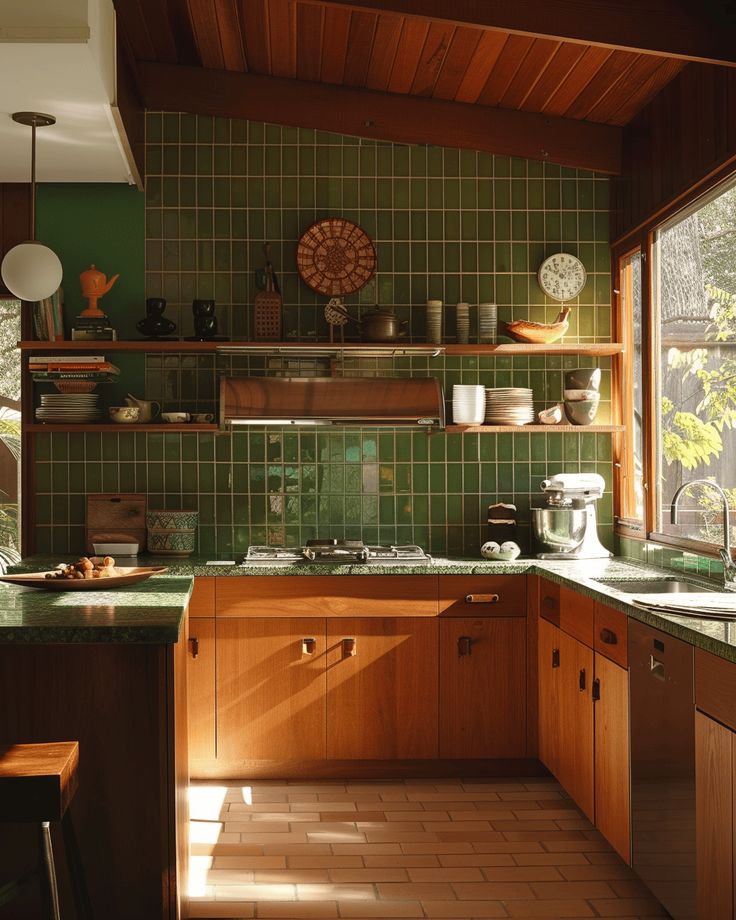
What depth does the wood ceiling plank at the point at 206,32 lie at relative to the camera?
12.6ft

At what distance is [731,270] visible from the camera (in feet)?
11.3

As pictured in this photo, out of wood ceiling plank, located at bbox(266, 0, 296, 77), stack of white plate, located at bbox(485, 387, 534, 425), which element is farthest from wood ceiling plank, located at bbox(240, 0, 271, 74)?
stack of white plate, located at bbox(485, 387, 534, 425)

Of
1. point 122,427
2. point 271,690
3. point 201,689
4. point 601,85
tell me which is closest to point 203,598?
point 201,689

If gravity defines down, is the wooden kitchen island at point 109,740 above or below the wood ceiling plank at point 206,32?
below

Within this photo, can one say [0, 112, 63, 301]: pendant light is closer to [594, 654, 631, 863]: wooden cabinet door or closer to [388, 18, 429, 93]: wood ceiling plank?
[388, 18, 429, 93]: wood ceiling plank

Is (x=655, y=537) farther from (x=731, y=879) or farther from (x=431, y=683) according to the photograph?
(x=731, y=879)

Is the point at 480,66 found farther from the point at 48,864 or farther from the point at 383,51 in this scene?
the point at 48,864

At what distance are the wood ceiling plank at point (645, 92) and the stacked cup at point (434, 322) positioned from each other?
1168mm

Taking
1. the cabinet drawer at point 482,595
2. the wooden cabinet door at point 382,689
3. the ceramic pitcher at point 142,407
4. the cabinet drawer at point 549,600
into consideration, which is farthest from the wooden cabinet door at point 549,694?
the ceramic pitcher at point 142,407

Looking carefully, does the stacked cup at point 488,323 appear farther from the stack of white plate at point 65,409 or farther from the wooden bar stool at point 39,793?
the wooden bar stool at point 39,793

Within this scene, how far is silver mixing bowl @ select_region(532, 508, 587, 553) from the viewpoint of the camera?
4.23m

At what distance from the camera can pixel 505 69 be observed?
4.08 m

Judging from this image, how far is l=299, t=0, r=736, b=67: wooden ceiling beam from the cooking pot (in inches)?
56.1

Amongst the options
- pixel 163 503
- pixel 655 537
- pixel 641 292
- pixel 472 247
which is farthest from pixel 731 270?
pixel 163 503
